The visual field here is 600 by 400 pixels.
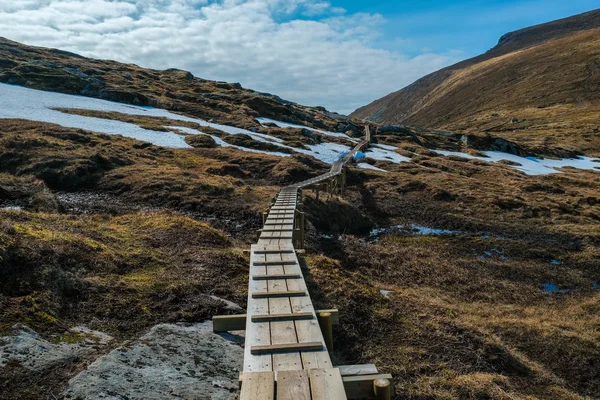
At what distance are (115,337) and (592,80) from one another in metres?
184

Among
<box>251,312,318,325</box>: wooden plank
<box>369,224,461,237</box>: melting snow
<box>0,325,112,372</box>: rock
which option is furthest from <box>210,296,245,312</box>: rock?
<box>369,224,461,237</box>: melting snow

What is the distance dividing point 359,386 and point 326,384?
599 mm

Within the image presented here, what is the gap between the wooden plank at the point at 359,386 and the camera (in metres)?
4.36

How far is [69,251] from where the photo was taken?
29.9ft

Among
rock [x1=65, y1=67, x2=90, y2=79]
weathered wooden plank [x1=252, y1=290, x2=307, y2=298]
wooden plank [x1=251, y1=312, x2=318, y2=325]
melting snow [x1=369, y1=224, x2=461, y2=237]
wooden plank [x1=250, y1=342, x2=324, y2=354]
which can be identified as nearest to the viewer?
wooden plank [x1=250, y1=342, x2=324, y2=354]

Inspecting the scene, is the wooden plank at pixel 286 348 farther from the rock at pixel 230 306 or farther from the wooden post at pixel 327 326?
the rock at pixel 230 306

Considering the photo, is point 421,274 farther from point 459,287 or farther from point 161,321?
point 161,321

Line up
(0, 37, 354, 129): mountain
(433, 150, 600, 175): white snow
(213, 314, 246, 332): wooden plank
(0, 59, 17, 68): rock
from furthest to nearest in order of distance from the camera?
(0, 59, 17, 68): rock
(0, 37, 354, 129): mountain
(433, 150, 600, 175): white snow
(213, 314, 246, 332): wooden plank

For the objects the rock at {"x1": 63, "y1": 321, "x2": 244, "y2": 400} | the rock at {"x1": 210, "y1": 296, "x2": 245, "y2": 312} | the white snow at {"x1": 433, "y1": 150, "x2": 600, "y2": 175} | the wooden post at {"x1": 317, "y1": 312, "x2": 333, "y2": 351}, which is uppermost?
the white snow at {"x1": 433, "y1": 150, "x2": 600, "y2": 175}

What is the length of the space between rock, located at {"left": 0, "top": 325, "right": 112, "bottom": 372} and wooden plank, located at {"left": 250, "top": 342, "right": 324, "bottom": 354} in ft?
9.46

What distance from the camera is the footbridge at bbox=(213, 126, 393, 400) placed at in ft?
13.0

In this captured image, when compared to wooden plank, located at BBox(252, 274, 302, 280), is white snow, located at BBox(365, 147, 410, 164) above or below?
above

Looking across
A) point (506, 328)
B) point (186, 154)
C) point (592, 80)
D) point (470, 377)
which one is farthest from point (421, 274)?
point (592, 80)

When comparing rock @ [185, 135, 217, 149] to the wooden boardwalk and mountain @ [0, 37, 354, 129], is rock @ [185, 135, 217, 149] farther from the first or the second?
the wooden boardwalk
